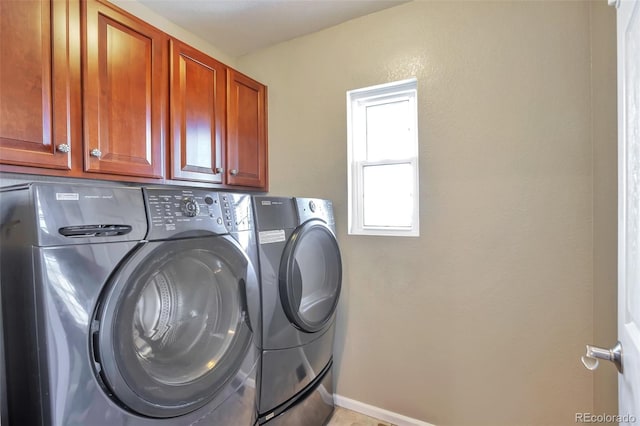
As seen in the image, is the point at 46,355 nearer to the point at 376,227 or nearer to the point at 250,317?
the point at 250,317

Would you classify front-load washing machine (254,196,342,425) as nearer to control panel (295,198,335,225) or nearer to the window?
control panel (295,198,335,225)

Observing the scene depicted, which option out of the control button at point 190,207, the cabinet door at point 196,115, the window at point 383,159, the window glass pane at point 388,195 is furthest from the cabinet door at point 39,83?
the window glass pane at point 388,195

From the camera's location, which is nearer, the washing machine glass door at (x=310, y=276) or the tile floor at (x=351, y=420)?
the washing machine glass door at (x=310, y=276)

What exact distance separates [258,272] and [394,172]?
1.11m

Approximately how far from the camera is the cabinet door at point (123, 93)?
1.26 metres

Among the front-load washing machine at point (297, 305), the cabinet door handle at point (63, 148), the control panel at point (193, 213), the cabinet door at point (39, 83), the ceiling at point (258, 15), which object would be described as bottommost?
the front-load washing machine at point (297, 305)

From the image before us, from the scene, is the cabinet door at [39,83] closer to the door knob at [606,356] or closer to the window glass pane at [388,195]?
the window glass pane at [388,195]

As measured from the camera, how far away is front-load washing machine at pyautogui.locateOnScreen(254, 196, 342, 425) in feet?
4.51

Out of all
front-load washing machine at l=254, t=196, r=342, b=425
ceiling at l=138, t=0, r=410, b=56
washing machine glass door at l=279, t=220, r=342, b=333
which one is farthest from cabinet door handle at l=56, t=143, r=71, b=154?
ceiling at l=138, t=0, r=410, b=56

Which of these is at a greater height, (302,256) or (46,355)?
(302,256)

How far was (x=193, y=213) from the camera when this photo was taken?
1.07 meters

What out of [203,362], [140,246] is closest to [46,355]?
[140,246]

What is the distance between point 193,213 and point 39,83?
747mm

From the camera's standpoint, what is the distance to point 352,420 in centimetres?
184
